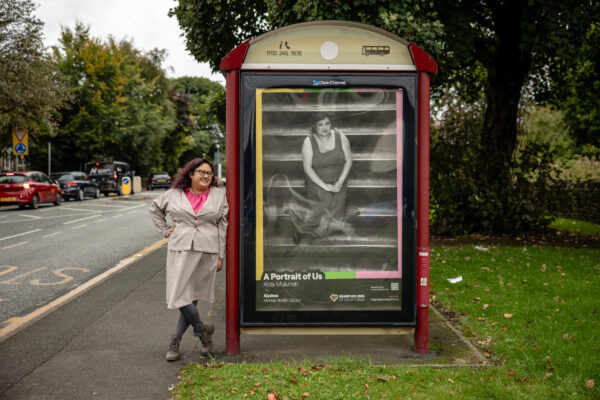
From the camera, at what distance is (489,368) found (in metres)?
4.60

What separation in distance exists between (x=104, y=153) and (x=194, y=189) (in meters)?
41.4

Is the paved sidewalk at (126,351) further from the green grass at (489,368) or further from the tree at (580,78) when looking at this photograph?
the tree at (580,78)

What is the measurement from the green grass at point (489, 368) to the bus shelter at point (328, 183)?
0.55 meters

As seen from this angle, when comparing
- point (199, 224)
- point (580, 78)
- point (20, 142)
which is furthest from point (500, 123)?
point (20, 142)

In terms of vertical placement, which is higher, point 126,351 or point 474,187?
point 474,187

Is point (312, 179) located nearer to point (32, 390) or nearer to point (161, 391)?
point (161, 391)

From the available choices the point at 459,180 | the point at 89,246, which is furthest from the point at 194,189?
the point at 459,180

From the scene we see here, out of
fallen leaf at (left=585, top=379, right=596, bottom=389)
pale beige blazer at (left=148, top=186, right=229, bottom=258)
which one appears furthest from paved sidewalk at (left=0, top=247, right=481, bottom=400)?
pale beige blazer at (left=148, top=186, right=229, bottom=258)

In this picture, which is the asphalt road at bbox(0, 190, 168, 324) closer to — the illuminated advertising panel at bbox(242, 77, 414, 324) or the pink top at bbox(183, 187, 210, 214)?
the pink top at bbox(183, 187, 210, 214)

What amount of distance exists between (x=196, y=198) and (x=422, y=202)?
2.07 metres

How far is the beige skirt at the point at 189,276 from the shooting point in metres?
4.86

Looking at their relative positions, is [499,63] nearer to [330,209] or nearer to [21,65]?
[330,209]

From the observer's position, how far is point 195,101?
7094cm

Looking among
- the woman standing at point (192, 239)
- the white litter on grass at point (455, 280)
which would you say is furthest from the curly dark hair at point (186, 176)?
the white litter on grass at point (455, 280)
